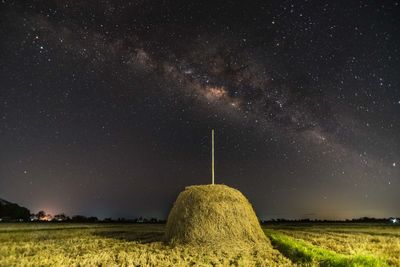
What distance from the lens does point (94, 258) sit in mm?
12969

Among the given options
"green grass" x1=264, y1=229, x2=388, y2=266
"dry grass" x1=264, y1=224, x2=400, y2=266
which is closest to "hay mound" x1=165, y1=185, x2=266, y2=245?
"green grass" x1=264, y1=229, x2=388, y2=266

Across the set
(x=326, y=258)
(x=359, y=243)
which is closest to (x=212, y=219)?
(x=326, y=258)

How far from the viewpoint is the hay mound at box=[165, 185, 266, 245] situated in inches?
704

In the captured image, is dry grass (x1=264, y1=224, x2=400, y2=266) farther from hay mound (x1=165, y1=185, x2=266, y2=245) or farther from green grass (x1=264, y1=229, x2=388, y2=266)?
hay mound (x1=165, y1=185, x2=266, y2=245)

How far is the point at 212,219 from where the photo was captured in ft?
60.4

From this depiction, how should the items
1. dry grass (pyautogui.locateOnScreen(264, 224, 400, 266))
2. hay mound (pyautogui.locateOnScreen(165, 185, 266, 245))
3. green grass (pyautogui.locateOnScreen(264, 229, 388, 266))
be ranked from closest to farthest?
green grass (pyautogui.locateOnScreen(264, 229, 388, 266)) < dry grass (pyautogui.locateOnScreen(264, 224, 400, 266)) < hay mound (pyautogui.locateOnScreen(165, 185, 266, 245))

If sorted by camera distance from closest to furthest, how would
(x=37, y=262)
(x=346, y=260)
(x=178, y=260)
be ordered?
(x=346, y=260), (x=37, y=262), (x=178, y=260)

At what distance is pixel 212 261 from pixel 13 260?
23.0 ft

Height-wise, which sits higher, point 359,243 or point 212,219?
point 212,219

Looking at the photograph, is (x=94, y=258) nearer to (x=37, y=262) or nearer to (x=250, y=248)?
(x=37, y=262)

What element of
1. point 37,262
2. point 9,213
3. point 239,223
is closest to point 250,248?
point 239,223

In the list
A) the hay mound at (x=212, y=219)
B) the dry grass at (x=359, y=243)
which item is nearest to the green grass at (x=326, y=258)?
the dry grass at (x=359, y=243)

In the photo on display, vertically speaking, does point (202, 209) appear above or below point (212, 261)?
above

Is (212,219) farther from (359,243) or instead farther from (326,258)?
(359,243)
